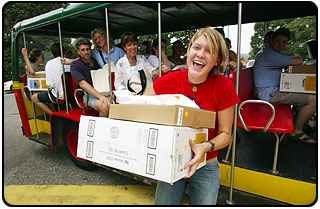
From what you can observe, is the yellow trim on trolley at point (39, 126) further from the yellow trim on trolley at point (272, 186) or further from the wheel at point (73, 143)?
the yellow trim on trolley at point (272, 186)

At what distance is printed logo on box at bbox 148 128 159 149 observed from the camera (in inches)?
41.8

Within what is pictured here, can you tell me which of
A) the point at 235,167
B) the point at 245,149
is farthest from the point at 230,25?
the point at 235,167

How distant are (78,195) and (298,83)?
3.01m

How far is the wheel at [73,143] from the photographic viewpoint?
123 inches

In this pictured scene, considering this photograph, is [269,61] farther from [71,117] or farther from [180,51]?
[71,117]

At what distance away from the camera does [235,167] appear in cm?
199

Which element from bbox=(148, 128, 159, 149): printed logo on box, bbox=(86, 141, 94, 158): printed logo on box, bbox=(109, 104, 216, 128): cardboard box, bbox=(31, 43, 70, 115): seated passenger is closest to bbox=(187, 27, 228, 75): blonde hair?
bbox=(109, 104, 216, 128): cardboard box

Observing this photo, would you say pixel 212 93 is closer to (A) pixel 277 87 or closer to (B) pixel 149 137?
(B) pixel 149 137

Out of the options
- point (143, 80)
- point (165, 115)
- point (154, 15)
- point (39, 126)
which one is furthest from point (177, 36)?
point (165, 115)

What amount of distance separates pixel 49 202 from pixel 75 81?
168 cm

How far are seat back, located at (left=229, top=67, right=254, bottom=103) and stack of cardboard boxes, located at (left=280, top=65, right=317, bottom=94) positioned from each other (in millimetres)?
434

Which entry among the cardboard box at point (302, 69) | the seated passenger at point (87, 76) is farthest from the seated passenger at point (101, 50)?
the cardboard box at point (302, 69)

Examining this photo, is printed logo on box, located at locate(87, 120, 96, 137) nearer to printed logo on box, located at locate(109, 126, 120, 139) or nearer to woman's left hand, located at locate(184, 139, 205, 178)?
printed logo on box, located at locate(109, 126, 120, 139)

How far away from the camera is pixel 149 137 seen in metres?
1.09
